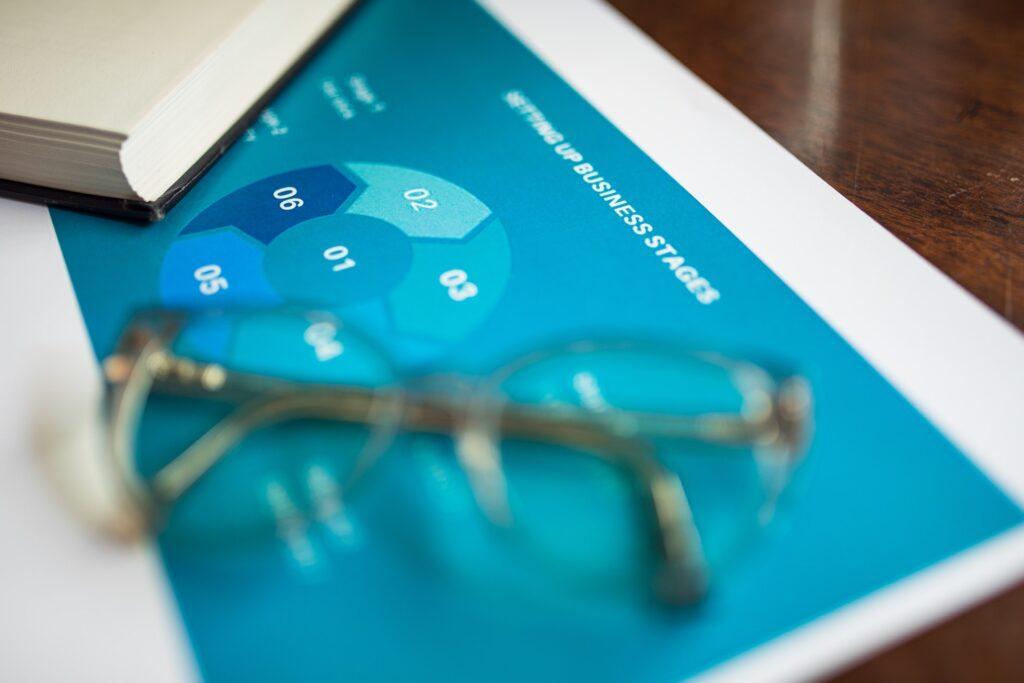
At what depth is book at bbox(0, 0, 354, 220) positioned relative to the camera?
625 mm

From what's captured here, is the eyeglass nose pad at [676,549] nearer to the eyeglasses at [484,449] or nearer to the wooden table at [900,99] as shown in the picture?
the eyeglasses at [484,449]

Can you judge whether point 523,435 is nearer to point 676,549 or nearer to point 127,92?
point 676,549

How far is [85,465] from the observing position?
53 cm

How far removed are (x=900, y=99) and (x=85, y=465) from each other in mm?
607

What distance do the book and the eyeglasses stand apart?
0.13 m

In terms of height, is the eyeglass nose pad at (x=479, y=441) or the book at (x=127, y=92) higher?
the book at (x=127, y=92)

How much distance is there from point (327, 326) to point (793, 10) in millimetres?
526

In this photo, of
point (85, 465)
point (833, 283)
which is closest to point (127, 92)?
point (85, 465)

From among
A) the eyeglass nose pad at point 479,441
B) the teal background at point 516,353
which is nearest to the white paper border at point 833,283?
the teal background at point 516,353

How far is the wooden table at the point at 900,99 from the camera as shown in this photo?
62cm

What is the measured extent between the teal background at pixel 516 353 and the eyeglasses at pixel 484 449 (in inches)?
0.8

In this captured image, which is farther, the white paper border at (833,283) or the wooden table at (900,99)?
the wooden table at (900,99)

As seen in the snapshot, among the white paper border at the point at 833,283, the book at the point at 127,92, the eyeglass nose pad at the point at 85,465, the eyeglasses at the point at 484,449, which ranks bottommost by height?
the eyeglass nose pad at the point at 85,465

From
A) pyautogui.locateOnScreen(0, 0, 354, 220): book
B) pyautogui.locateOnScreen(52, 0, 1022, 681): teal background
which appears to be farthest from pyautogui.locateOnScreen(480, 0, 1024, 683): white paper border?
pyautogui.locateOnScreen(0, 0, 354, 220): book
